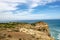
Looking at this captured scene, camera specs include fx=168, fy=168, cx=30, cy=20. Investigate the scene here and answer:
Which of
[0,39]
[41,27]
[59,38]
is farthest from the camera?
[59,38]

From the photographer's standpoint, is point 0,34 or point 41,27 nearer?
point 0,34

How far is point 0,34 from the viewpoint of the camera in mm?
14047

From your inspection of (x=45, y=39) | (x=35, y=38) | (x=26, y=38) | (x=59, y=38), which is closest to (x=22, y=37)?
(x=26, y=38)

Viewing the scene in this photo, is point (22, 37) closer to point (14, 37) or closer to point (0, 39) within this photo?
point (14, 37)

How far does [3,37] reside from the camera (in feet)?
44.2

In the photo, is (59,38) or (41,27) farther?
(59,38)

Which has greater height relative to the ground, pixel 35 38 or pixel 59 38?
pixel 35 38

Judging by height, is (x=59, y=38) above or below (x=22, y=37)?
below

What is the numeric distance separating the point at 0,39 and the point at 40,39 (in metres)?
3.57

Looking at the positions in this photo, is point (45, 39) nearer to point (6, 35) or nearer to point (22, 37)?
point (22, 37)

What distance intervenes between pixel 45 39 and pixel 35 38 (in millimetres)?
1071

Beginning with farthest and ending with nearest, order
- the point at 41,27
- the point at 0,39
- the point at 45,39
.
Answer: the point at 41,27
the point at 45,39
the point at 0,39

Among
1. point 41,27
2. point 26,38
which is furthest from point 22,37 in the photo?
point 41,27

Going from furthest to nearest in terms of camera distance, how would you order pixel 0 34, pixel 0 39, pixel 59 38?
pixel 59 38, pixel 0 34, pixel 0 39
